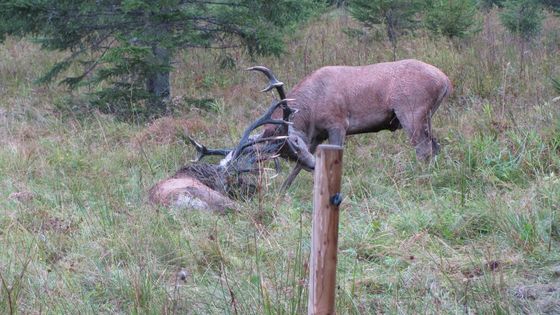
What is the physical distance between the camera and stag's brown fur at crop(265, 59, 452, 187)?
30.5 ft

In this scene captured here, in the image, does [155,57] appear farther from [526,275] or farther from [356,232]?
[526,275]

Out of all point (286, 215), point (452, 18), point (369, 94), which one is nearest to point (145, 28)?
point (369, 94)

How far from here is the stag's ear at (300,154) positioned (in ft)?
28.3

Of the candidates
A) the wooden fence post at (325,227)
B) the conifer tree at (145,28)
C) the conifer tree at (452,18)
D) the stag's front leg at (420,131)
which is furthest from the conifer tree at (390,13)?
the wooden fence post at (325,227)

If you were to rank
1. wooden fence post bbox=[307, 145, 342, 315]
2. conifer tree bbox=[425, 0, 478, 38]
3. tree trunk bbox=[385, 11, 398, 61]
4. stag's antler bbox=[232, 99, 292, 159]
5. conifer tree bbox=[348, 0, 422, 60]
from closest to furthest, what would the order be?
wooden fence post bbox=[307, 145, 342, 315]
stag's antler bbox=[232, 99, 292, 159]
conifer tree bbox=[425, 0, 478, 38]
tree trunk bbox=[385, 11, 398, 61]
conifer tree bbox=[348, 0, 422, 60]

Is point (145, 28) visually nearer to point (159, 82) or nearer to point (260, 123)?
point (159, 82)

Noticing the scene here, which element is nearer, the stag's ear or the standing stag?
the stag's ear

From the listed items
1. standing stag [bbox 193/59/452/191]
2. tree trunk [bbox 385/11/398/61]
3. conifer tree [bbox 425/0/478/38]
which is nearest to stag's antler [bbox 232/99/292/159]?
standing stag [bbox 193/59/452/191]

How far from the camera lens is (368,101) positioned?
9.48 metres

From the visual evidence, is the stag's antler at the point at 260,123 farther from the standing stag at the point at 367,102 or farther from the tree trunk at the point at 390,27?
the tree trunk at the point at 390,27

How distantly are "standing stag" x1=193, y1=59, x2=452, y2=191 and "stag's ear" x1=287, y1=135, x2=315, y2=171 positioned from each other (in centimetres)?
34

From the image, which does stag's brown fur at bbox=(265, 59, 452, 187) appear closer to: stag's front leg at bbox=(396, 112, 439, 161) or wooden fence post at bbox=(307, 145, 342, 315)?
stag's front leg at bbox=(396, 112, 439, 161)

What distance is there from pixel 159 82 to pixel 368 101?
13.1ft

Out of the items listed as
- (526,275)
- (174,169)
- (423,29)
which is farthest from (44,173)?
(423,29)
